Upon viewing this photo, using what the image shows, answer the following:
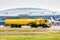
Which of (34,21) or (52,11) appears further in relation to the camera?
(52,11)

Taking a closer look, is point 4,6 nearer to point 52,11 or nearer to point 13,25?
point 52,11

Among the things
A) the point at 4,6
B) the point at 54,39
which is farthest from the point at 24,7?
the point at 54,39

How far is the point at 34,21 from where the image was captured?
35781 millimetres

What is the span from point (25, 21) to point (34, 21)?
2.00m

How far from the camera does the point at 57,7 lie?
76438 mm

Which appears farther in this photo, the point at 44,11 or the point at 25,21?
the point at 44,11

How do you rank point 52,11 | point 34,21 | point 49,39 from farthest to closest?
point 52,11 → point 34,21 → point 49,39

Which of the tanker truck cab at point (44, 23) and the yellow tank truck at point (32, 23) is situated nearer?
the tanker truck cab at point (44, 23)

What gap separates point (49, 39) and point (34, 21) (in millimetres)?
19298

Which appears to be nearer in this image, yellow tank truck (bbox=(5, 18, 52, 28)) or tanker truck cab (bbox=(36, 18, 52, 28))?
tanker truck cab (bbox=(36, 18, 52, 28))

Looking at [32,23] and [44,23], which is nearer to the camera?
[44,23]

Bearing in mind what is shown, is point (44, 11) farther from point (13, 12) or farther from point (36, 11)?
point (13, 12)

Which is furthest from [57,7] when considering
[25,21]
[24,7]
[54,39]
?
[54,39]

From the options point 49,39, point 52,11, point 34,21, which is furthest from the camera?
point 52,11
